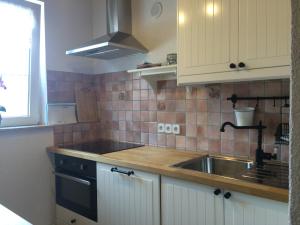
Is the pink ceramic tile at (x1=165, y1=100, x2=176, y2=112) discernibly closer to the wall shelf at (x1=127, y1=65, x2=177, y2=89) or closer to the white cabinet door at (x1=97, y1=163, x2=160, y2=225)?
the wall shelf at (x1=127, y1=65, x2=177, y2=89)

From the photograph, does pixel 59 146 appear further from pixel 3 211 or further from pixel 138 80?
pixel 3 211

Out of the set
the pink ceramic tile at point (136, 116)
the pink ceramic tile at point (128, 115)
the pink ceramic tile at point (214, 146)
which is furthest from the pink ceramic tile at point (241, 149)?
the pink ceramic tile at point (128, 115)

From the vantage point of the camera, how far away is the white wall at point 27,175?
209 cm

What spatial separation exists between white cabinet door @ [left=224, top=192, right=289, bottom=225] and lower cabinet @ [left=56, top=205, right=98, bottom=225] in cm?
111

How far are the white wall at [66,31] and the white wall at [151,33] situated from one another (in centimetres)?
23

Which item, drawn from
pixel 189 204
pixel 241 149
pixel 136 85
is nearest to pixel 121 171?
pixel 189 204

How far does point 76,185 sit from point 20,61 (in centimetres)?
123

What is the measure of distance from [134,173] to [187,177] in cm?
42

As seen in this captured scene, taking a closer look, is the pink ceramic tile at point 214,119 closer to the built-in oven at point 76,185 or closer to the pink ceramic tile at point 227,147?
the pink ceramic tile at point 227,147

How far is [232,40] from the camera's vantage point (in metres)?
1.43

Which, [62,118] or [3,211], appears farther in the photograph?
[62,118]

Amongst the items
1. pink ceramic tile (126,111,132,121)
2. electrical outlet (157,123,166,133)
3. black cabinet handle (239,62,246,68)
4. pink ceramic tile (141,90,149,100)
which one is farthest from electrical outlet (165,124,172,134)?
black cabinet handle (239,62,246,68)

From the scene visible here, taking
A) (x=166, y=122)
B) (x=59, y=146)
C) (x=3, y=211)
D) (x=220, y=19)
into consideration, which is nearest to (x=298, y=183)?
(x=3, y=211)

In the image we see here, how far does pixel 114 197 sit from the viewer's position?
1.76 metres
